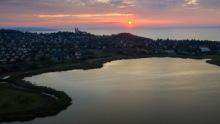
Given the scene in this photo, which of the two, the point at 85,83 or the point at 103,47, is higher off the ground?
the point at 103,47

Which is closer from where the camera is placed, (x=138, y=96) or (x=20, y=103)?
(x=20, y=103)

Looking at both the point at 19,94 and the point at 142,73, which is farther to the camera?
the point at 142,73

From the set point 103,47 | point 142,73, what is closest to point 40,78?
point 142,73

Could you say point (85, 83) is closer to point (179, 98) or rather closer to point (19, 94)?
point (19, 94)

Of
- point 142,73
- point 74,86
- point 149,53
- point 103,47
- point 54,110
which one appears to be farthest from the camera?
point 103,47

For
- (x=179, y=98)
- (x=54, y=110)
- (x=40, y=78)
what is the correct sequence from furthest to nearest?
(x=40, y=78) < (x=179, y=98) < (x=54, y=110)

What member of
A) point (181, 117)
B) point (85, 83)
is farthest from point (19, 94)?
point (181, 117)

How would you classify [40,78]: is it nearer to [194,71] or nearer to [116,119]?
[116,119]
